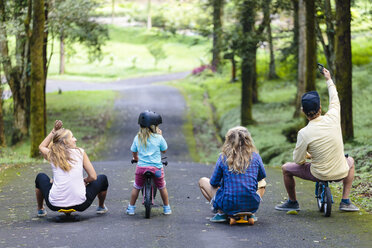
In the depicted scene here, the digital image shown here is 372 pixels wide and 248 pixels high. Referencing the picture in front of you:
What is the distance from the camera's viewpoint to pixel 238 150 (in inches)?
319

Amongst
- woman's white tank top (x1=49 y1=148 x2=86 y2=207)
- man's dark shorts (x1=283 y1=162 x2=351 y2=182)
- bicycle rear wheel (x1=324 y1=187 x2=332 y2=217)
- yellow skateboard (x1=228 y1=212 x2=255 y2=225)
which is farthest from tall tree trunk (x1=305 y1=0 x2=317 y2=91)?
woman's white tank top (x1=49 y1=148 x2=86 y2=207)

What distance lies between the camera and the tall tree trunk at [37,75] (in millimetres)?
19266

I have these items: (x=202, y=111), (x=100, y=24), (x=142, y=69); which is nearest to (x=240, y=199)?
(x=100, y=24)

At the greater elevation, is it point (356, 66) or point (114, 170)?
point (356, 66)

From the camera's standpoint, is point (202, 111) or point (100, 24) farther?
point (202, 111)

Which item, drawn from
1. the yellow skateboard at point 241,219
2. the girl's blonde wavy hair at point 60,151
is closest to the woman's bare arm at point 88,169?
the girl's blonde wavy hair at point 60,151

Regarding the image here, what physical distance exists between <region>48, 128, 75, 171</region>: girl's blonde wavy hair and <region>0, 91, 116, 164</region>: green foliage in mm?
13075

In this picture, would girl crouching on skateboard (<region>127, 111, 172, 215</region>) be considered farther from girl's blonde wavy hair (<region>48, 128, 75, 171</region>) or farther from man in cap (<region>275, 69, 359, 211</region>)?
man in cap (<region>275, 69, 359, 211</region>)

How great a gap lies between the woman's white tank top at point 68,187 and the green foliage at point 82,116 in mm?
13056

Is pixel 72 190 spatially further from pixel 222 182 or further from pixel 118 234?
pixel 222 182

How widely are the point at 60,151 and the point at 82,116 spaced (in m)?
26.6

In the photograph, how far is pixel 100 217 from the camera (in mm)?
8906

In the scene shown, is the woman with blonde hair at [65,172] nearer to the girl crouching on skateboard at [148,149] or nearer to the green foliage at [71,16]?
the girl crouching on skateboard at [148,149]

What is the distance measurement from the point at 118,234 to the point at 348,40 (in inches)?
469
